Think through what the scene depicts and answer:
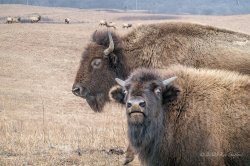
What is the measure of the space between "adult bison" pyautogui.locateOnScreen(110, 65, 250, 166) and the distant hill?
136m

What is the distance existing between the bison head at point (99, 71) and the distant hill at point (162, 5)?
5218 inches

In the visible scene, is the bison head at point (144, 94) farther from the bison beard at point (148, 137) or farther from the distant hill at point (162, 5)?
the distant hill at point (162, 5)

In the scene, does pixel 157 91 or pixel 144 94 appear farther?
pixel 157 91

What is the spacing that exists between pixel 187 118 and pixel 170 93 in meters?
0.38

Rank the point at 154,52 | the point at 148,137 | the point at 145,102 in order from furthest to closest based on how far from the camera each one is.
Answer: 1. the point at 154,52
2. the point at 148,137
3. the point at 145,102

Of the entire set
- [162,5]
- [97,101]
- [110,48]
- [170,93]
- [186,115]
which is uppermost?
[170,93]

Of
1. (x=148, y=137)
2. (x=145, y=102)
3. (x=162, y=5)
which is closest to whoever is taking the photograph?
(x=145, y=102)

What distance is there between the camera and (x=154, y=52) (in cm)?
913

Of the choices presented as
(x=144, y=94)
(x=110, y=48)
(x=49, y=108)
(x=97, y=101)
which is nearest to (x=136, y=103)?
(x=144, y=94)

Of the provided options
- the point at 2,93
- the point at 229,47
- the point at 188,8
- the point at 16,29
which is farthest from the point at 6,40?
the point at 188,8

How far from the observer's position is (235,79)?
6.44m

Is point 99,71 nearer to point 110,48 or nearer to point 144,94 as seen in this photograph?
point 110,48

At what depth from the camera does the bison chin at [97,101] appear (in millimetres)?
9578

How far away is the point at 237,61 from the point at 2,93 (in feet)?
62.5
